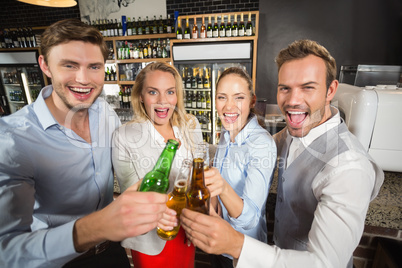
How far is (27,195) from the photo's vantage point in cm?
84

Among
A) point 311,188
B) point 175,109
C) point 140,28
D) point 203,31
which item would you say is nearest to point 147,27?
point 140,28

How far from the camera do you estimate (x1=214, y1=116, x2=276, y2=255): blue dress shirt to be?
1048mm

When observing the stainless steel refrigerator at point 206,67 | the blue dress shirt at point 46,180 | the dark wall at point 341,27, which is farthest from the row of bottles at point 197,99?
the blue dress shirt at point 46,180

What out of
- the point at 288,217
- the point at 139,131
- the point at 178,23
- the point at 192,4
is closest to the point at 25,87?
the point at 178,23

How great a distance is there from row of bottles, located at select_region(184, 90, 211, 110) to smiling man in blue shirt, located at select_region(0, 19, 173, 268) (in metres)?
2.88

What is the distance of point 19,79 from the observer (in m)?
4.96

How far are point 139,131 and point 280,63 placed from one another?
987 millimetres

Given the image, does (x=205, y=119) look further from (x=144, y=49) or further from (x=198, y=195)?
(x=198, y=195)

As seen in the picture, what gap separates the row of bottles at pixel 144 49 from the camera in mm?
4160

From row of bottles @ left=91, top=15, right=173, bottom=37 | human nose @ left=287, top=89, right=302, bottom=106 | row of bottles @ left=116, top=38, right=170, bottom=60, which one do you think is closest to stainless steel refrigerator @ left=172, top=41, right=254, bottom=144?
row of bottles @ left=116, top=38, right=170, bottom=60

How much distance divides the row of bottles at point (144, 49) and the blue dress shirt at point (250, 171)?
3.38m

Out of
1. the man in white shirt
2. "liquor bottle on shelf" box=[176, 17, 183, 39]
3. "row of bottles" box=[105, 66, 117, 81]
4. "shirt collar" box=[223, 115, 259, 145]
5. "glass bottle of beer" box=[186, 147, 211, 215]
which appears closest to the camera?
the man in white shirt

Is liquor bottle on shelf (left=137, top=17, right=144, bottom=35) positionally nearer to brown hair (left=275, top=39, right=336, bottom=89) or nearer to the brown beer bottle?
brown hair (left=275, top=39, right=336, bottom=89)

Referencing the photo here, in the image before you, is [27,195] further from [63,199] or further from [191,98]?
[191,98]
